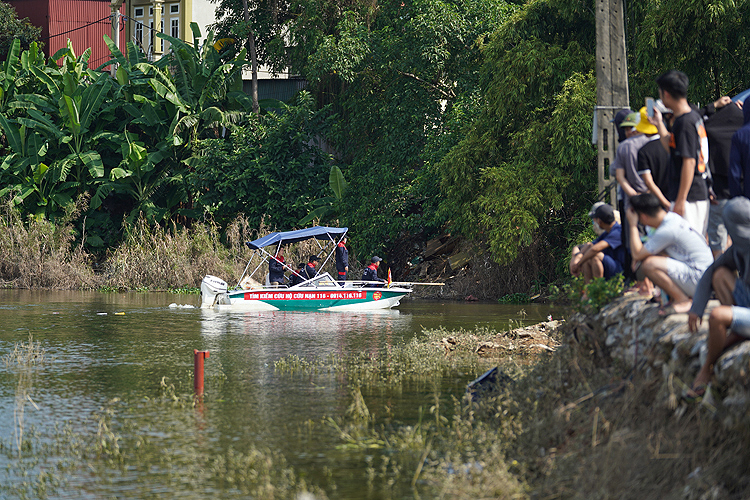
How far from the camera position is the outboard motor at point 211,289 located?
24.5 m

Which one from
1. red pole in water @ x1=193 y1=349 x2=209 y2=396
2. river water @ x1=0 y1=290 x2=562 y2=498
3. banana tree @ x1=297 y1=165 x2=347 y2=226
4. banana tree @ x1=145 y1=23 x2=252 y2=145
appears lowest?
river water @ x1=0 y1=290 x2=562 y2=498

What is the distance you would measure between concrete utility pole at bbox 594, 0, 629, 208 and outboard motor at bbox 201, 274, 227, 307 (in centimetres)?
1271

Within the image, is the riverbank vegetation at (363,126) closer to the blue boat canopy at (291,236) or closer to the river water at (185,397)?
the blue boat canopy at (291,236)

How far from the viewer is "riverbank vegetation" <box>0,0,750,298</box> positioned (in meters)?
24.8

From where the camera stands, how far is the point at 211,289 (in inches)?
967

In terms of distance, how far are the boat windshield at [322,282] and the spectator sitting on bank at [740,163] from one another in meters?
16.4

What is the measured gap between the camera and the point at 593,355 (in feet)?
29.6

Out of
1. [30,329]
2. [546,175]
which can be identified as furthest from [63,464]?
[546,175]

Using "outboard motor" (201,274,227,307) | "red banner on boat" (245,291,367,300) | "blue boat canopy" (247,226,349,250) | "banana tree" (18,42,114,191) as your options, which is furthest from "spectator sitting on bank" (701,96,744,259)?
"banana tree" (18,42,114,191)

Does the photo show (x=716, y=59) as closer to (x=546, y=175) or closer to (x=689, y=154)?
(x=546, y=175)

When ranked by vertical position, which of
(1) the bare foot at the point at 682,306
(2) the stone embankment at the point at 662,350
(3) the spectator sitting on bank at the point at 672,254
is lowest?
(2) the stone embankment at the point at 662,350

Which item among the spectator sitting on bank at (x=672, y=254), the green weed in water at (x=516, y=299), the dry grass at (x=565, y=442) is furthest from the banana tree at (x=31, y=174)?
the spectator sitting on bank at (x=672, y=254)

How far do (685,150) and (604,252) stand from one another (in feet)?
5.89

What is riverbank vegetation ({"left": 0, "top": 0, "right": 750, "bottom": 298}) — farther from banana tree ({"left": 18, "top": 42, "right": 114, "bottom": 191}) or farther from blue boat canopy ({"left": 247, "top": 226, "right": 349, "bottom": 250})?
blue boat canopy ({"left": 247, "top": 226, "right": 349, "bottom": 250})
